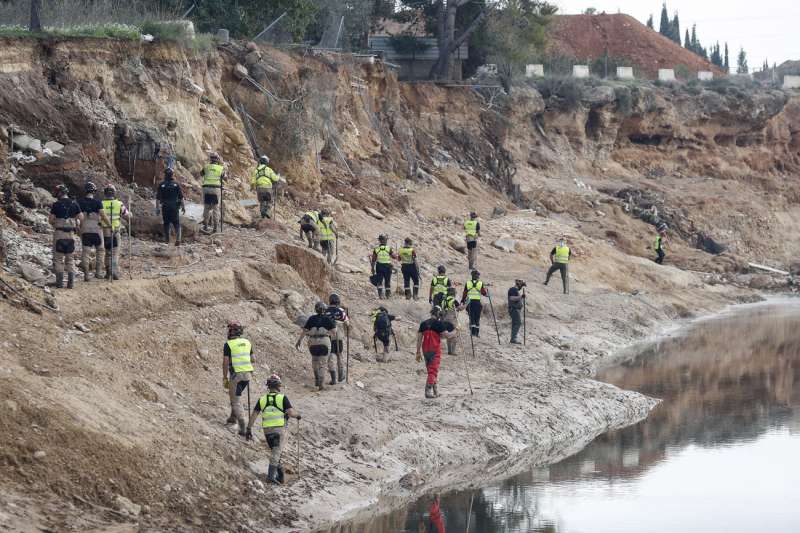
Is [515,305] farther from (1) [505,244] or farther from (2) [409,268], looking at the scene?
(1) [505,244]

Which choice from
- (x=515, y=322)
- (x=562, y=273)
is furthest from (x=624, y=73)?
(x=515, y=322)

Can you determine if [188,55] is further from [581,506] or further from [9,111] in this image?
[581,506]

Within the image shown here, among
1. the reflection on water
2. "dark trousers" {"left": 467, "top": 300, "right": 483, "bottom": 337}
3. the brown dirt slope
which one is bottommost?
the reflection on water

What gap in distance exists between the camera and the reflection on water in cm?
1856

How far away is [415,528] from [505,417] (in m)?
5.58

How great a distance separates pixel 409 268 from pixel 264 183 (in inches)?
154

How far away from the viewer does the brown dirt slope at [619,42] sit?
3012 inches

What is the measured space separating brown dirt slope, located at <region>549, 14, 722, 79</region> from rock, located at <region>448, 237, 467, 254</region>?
38873 millimetres

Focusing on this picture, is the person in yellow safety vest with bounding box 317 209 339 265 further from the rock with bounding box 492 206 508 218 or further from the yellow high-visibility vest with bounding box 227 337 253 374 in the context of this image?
the rock with bounding box 492 206 508 218

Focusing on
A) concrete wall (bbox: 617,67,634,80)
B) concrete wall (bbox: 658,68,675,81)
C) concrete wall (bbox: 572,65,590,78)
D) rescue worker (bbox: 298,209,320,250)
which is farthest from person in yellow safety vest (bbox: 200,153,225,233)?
concrete wall (bbox: 658,68,675,81)

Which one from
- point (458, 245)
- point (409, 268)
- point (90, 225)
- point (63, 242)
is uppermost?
point (90, 225)

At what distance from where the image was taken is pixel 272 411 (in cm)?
1725

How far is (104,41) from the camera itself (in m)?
29.8

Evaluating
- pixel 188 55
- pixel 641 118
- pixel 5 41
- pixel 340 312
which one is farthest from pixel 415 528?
pixel 641 118
